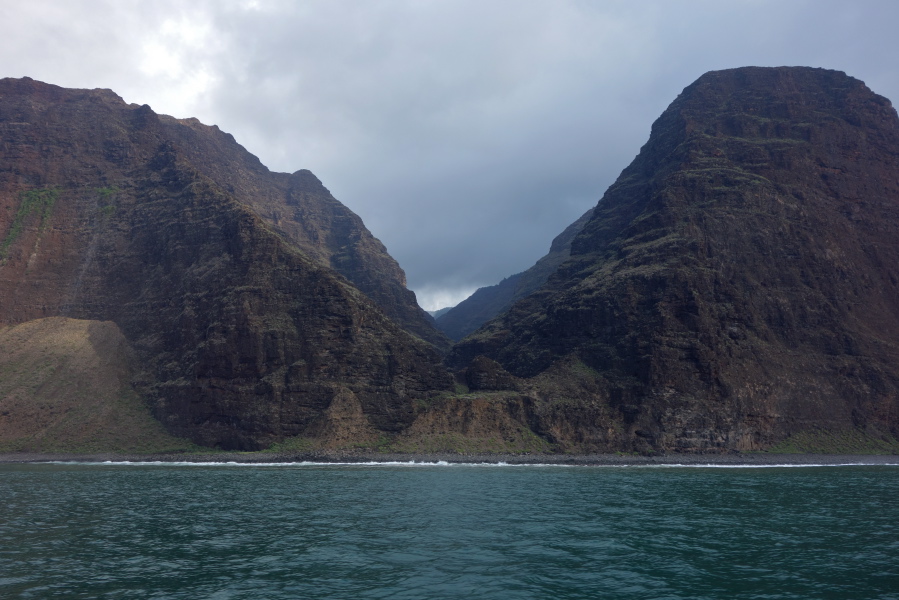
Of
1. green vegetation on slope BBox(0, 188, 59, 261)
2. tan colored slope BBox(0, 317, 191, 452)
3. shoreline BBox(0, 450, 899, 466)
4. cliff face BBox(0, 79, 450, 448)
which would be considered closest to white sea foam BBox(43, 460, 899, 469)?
shoreline BBox(0, 450, 899, 466)

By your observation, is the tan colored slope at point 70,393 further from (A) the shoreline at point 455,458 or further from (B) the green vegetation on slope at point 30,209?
(B) the green vegetation on slope at point 30,209

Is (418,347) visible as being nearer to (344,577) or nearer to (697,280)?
(697,280)

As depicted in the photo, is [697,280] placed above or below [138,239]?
below

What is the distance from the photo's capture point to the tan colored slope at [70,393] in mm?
126188

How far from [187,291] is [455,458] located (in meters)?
76.4

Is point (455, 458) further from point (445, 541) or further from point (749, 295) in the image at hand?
point (749, 295)

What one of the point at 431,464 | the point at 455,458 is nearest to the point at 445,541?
the point at 431,464

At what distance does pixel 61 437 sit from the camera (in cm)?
12612

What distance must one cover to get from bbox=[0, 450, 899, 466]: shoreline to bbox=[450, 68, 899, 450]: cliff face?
22.6 feet

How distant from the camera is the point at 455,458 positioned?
405 feet

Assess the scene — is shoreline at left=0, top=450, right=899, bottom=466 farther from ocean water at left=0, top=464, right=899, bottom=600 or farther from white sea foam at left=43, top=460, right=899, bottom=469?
ocean water at left=0, top=464, right=899, bottom=600

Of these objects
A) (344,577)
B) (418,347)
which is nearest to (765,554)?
(344,577)

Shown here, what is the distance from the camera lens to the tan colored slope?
126 metres

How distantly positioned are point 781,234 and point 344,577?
16469cm
